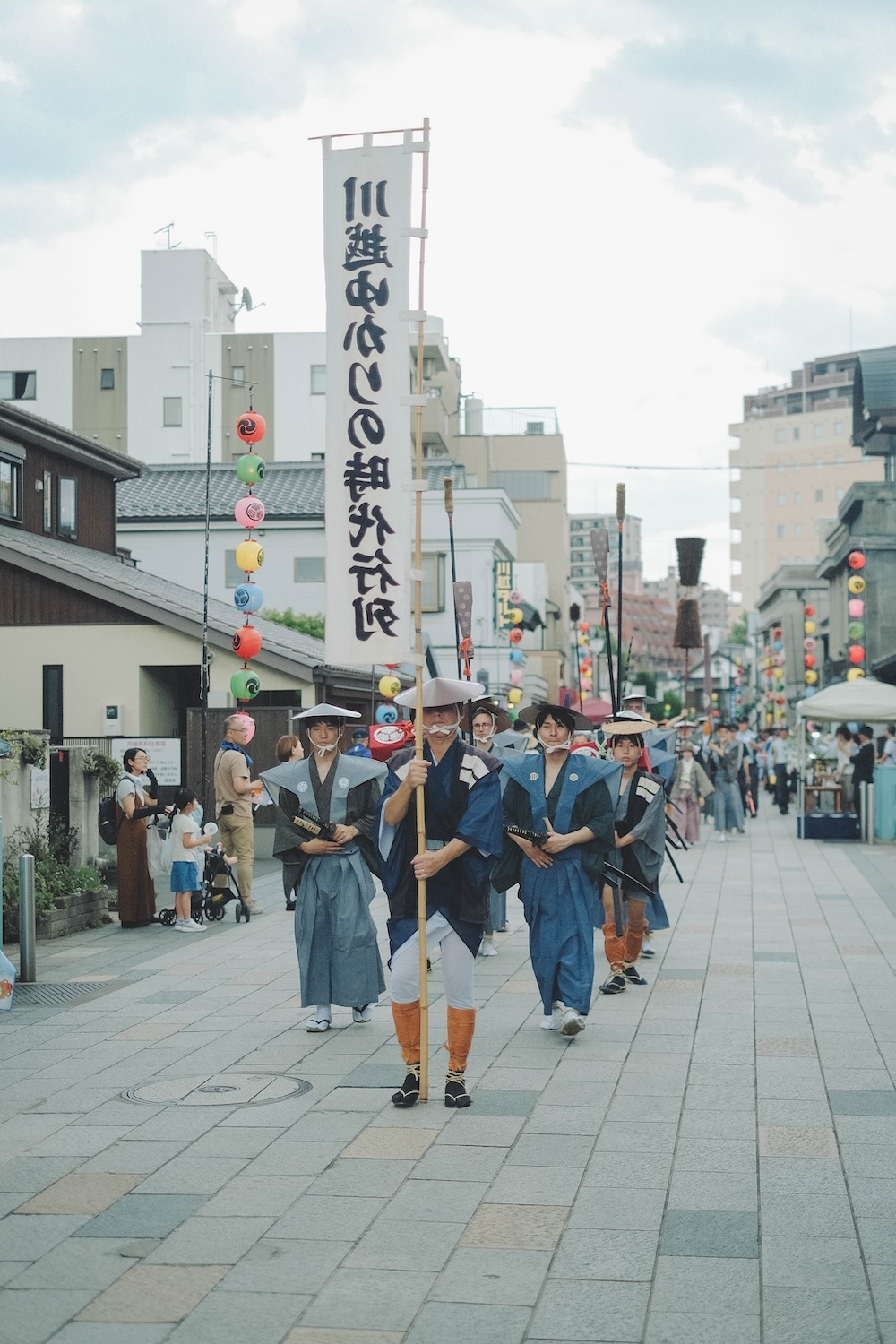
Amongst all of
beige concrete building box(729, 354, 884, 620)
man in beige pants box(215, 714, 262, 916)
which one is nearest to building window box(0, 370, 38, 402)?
man in beige pants box(215, 714, 262, 916)

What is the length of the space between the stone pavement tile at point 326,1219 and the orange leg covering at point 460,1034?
1517 millimetres

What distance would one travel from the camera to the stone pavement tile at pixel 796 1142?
597 centimetres

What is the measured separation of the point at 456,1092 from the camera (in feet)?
22.4

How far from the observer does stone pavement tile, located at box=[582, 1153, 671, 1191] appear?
18.3 feet

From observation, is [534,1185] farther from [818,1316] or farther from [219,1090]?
[219,1090]

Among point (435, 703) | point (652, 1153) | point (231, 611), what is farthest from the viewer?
point (231, 611)

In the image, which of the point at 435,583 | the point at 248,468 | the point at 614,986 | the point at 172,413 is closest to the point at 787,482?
the point at 172,413

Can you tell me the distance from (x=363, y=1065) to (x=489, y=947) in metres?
4.47

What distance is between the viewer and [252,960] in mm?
11633

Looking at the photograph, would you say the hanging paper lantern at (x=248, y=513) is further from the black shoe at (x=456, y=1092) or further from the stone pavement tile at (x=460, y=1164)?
the stone pavement tile at (x=460, y=1164)

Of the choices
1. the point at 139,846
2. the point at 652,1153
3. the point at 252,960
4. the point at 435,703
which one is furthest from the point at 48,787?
the point at 652,1153

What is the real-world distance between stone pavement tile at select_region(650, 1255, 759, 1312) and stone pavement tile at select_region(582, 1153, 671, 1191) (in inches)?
32.3

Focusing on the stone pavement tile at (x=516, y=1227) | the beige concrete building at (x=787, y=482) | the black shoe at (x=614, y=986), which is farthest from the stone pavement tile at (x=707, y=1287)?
the beige concrete building at (x=787, y=482)

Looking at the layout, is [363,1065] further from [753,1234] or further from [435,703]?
[753,1234]
